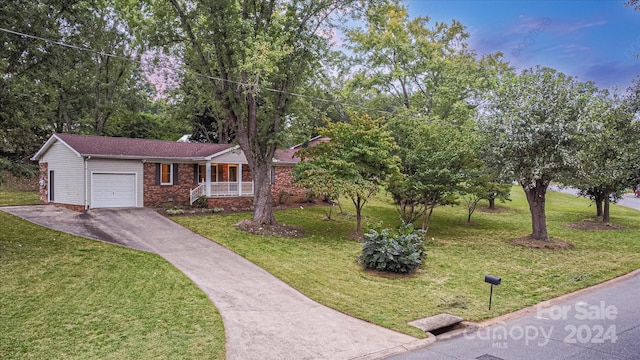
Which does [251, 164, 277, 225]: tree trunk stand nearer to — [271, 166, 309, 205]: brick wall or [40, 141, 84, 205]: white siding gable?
[271, 166, 309, 205]: brick wall

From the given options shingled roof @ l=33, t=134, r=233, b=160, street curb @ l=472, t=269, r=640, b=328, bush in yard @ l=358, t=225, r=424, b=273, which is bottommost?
street curb @ l=472, t=269, r=640, b=328

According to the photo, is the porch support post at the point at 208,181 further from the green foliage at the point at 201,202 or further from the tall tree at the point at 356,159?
the tall tree at the point at 356,159

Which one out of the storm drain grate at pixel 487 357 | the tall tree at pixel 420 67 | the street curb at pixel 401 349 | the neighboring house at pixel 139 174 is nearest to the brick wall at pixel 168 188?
the neighboring house at pixel 139 174

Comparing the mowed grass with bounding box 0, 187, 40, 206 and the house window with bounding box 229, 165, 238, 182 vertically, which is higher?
the house window with bounding box 229, 165, 238, 182

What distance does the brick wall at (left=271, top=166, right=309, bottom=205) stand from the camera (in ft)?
78.7

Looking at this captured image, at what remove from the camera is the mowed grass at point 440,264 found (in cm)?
894

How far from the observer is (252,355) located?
6.12 m

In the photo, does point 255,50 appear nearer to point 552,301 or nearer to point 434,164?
point 434,164

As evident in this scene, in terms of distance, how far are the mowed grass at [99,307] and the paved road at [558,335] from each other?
3.72 meters

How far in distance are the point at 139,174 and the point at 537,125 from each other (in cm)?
1789

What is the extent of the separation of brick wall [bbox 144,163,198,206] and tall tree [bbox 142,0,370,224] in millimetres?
5346

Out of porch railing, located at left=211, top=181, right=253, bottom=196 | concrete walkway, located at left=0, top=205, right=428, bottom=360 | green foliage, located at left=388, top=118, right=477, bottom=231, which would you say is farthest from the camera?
porch railing, located at left=211, top=181, right=253, bottom=196

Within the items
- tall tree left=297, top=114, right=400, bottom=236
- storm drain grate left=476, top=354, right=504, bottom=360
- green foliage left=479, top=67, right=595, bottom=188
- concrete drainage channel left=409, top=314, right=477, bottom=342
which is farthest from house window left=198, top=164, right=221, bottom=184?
storm drain grate left=476, top=354, right=504, bottom=360

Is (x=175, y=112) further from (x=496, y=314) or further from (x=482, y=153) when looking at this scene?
(x=496, y=314)
